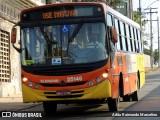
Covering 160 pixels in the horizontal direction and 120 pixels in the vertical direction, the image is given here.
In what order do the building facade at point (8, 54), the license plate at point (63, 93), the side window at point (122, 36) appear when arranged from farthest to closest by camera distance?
the building facade at point (8, 54) → the side window at point (122, 36) → the license plate at point (63, 93)

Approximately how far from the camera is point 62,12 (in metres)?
14.0

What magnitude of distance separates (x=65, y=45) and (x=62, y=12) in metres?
0.99

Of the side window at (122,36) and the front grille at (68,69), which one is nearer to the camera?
the front grille at (68,69)

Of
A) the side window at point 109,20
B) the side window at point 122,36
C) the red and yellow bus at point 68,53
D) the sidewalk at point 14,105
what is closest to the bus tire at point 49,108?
the red and yellow bus at point 68,53

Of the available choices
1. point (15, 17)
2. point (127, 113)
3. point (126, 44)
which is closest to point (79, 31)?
point (127, 113)

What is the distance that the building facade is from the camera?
80.2 feet

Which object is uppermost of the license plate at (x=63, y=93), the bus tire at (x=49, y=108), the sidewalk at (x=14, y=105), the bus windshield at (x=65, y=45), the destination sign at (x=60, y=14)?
the destination sign at (x=60, y=14)

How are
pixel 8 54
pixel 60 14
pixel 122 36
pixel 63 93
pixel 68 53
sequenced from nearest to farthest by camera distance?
pixel 63 93 → pixel 68 53 → pixel 60 14 → pixel 122 36 → pixel 8 54

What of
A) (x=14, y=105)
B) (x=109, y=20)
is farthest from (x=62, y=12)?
(x=14, y=105)

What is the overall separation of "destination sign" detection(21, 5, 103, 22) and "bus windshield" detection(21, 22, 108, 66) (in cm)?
28

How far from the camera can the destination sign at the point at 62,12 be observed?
13.9 meters

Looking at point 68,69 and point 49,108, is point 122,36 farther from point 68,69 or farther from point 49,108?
point 68,69

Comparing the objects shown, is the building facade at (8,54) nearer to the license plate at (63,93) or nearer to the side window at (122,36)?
the side window at (122,36)

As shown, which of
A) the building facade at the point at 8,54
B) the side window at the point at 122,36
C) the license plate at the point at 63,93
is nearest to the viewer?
the license plate at the point at 63,93
